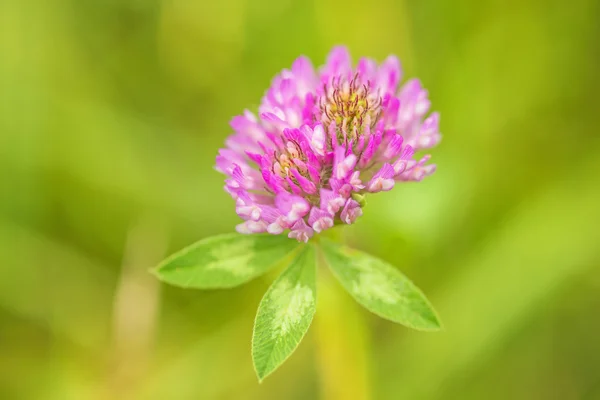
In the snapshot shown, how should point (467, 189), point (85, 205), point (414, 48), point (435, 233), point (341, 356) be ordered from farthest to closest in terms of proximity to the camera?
point (414, 48) → point (85, 205) → point (467, 189) → point (435, 233) → point (341, 356)

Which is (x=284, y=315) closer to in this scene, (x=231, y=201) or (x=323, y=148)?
(x=323, y=148)

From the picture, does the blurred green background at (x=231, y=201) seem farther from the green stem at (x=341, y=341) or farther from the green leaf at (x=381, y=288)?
the green leaf at (x=381, y=288)

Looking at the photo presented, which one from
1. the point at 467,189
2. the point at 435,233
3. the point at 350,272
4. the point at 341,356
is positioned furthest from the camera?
the point at 467,189

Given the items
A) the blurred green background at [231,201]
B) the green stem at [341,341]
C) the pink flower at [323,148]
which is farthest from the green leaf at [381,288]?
the blurred green background at [231,201]

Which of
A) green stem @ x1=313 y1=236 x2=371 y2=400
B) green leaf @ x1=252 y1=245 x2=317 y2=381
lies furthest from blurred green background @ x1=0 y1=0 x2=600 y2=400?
green leaf @ x1=252 y1=245 x2=317 y2=381

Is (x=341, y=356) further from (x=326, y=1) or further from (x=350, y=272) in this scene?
(x=326, y=1)

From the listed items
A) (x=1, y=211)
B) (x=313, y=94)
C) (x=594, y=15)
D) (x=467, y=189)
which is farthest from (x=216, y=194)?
(x=594, y=15)
